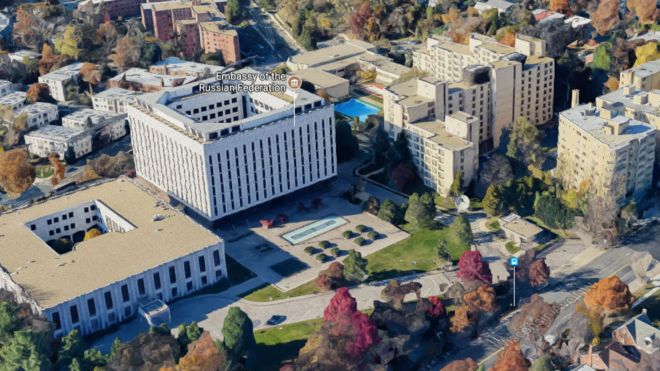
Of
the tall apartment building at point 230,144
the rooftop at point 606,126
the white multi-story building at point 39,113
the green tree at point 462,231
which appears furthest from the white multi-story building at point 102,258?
the rooftop at point 606,126

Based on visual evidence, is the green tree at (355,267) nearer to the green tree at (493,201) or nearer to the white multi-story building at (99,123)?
the green tree at (493,201)

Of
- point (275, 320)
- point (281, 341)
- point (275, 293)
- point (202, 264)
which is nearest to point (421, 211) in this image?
point (275, 293)

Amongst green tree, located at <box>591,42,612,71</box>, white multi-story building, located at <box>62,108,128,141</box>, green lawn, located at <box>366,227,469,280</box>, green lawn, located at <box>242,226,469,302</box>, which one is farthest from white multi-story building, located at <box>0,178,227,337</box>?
green tree, located at <box>591,42,612,71</box>

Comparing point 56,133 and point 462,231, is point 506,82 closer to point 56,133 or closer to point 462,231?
point 462,231

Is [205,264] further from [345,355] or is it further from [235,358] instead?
[345,355]

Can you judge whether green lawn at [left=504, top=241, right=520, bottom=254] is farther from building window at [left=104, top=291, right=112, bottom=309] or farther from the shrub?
building window at [left=104, top=291, right=112, bottom=309]

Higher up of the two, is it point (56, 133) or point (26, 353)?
point (56, 133)
